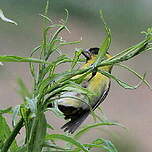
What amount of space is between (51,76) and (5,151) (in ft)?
0.29

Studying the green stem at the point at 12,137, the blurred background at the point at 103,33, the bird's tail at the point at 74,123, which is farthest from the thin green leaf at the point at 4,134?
the blurred background at the point at 103,33

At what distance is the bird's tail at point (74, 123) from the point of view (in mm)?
861

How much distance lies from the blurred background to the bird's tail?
3.07 meters

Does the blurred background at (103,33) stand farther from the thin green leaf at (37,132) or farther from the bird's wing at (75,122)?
the thin green leaf at (37,132)

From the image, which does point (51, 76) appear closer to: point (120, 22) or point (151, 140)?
point (151, 140)

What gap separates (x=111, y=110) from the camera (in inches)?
177

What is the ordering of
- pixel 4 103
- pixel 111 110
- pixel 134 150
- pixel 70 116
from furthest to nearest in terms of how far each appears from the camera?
1. pixel 111 110
2. pixel 4 103
3. pixel 134 150
4. pixel 70 116

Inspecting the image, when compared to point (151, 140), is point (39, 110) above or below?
below

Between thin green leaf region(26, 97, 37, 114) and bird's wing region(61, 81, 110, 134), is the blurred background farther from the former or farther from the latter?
thin green leaf region(26, 97, 37, 114)

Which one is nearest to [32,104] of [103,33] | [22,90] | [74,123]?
[22,90]

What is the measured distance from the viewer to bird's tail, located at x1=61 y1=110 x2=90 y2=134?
86cm

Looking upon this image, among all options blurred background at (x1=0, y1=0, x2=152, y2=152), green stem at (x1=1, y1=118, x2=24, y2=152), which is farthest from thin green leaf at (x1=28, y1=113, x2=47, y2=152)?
blurred background at (x1=0, y1=0, x2=152, y2=152)

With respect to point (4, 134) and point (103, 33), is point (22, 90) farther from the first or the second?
point (103, 33)

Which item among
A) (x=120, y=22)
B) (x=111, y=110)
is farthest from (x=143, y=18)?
(x=111, y=110)
